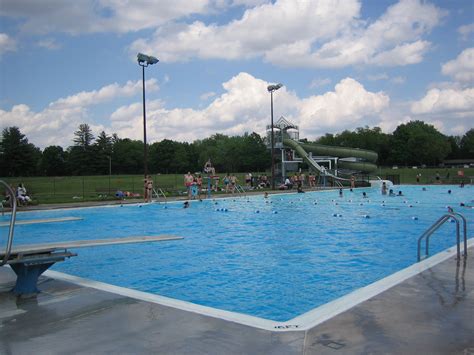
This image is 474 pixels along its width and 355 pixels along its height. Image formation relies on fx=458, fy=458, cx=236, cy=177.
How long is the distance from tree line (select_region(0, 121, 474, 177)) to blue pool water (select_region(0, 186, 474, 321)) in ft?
235

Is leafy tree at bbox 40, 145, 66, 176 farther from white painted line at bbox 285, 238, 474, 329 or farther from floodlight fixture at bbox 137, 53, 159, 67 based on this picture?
white painted line at bbox 285, 238, 474, 329

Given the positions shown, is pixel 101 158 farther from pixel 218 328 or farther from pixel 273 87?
pixel 218 328

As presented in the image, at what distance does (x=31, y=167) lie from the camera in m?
85.7

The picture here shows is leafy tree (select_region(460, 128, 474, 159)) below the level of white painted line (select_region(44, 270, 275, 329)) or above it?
above

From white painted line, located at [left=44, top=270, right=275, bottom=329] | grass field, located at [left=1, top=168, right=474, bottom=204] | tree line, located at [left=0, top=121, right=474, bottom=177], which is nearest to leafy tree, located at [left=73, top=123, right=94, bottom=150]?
tree line, located at [left=0, top=121, right=474, bottom=177]

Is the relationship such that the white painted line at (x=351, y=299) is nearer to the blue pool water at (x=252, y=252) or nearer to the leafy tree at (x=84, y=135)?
the blue pool water at (x=252, y=252)

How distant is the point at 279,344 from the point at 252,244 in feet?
28.0

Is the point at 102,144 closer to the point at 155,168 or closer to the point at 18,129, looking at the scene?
the point at 155,168

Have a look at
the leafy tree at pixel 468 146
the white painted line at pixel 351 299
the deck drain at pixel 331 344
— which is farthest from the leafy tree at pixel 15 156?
the leafy tree at pixel 468 146

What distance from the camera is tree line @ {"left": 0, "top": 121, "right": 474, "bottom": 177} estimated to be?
3407 inches

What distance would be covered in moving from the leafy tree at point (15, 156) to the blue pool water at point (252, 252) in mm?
66711

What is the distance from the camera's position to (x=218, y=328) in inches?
188

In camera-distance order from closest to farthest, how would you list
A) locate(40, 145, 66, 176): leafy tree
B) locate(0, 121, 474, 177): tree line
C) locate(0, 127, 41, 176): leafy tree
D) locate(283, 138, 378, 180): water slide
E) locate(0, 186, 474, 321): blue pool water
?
locate(0, 186, 474, 321): blue pool water → locate(283, 138, 378, 180): water slide → locate(0, 127, 41, 176): leafy tree → locate(0, 121, 474, 177): tree line → locate(40, 145, 66, 176): leafy tree

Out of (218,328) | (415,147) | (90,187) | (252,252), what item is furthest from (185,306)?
(415,147)
